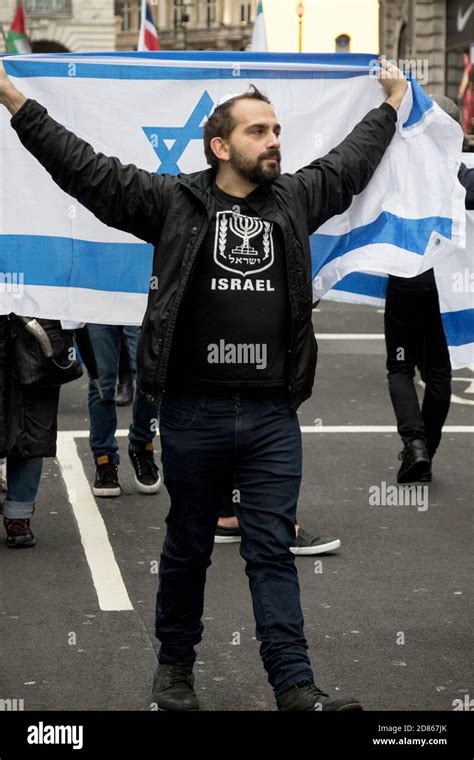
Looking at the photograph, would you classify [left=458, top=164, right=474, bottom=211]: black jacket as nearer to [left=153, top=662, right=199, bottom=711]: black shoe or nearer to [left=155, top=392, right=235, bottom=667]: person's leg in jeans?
[left=155, top=392, right=235, bottom=667]: person's leg in jeans

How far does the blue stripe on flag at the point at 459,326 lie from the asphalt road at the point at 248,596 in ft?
3.24

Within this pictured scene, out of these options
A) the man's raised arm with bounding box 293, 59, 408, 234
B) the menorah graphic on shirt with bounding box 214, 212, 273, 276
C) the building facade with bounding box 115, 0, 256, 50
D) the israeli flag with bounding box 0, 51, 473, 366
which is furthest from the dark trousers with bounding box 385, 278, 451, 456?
the building facade with bounding box 115, 0, 256, 50

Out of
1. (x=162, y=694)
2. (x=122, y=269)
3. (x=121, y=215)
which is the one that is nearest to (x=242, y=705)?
(x=162, y=694)

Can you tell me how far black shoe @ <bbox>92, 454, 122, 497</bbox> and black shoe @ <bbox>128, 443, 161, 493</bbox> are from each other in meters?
0.13

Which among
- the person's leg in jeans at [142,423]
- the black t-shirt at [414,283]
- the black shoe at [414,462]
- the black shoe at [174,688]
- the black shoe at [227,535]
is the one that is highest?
the black t-shirt at [414,283]

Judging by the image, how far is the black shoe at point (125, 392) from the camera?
11328 mm

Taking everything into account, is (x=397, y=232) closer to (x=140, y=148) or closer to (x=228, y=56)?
(x=228, y=56)

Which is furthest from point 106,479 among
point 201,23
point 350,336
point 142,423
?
point 201,23

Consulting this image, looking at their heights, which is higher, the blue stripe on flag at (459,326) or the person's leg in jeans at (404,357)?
the blue stripe on flag at (459,326)

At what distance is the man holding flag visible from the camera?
A: 485cm

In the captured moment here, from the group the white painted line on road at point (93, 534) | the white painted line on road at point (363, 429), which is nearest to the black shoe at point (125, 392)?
the white painted line on road at point (93, 534)

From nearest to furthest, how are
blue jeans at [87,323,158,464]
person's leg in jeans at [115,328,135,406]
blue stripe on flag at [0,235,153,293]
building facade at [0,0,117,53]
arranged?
blue stripe on flag at [0,235,153,293] < blue jeans at [87,323,158,464] < person's leg in jeans at [115,328,135,406] < building facade at [0,0,117,53]

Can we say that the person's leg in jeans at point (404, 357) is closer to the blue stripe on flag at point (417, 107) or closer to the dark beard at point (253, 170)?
the blue stripe on flag at point (417, 107)
